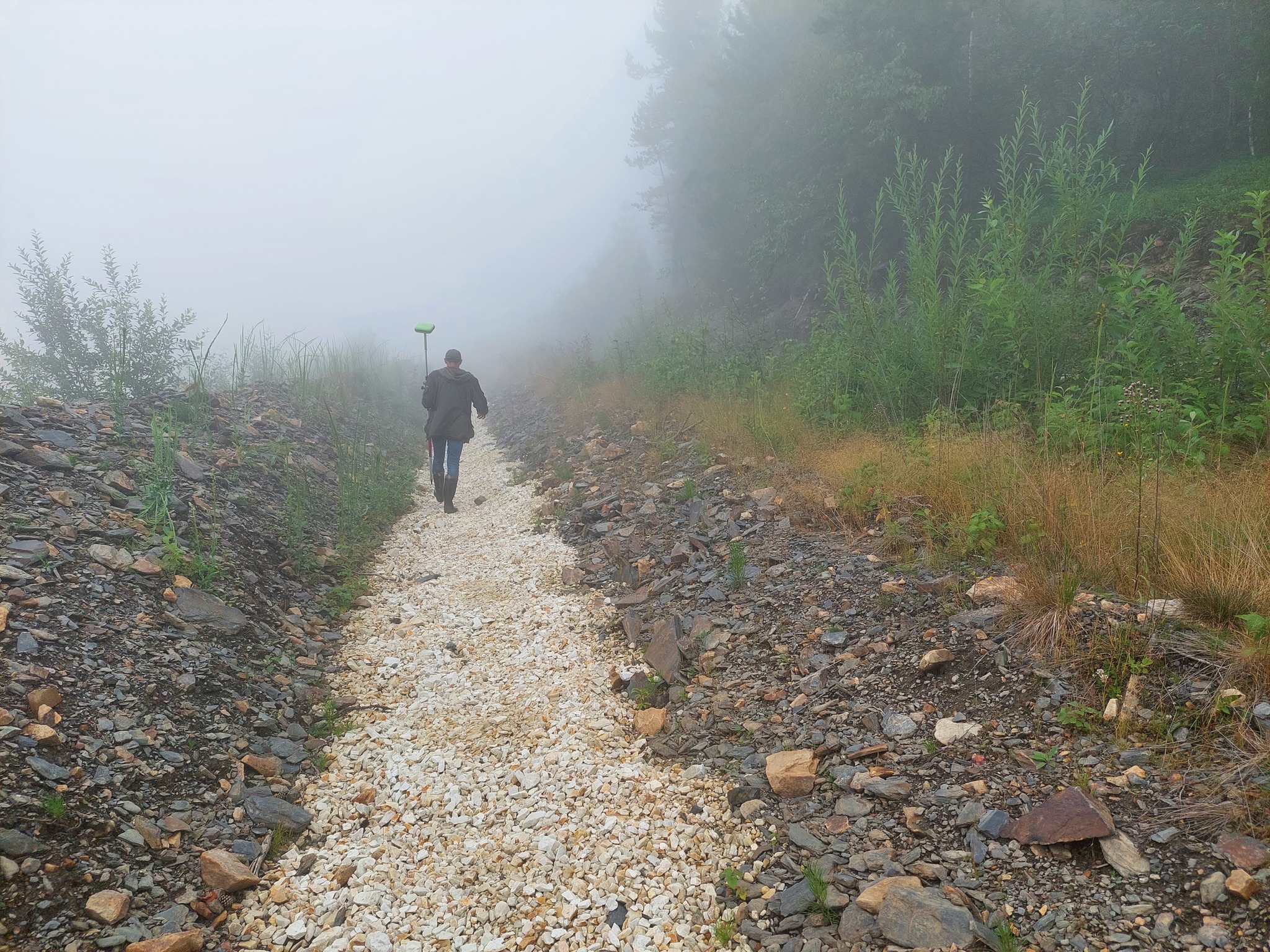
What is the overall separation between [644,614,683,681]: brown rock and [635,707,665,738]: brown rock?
35 centimetres

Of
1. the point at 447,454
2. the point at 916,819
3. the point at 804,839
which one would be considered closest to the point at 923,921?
the point at 916,819

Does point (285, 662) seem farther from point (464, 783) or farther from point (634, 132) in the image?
point (634, 132)

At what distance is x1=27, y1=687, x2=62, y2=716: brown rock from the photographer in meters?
3.23

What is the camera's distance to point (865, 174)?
15.6 m

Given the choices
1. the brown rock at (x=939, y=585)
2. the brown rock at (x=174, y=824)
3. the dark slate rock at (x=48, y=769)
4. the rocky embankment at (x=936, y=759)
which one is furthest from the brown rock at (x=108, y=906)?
the brown rock at (x=939, y=585)

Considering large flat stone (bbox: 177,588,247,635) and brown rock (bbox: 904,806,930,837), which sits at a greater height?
large flat stone (bbox: 177,588,247,635)

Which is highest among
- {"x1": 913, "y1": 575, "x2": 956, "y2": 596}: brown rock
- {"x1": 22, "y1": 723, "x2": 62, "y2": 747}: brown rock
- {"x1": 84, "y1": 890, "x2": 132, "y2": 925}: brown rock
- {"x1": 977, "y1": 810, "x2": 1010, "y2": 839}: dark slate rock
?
{"x1": 22, "y1": 723, "x2": 62, "y2": 747}: brown rock

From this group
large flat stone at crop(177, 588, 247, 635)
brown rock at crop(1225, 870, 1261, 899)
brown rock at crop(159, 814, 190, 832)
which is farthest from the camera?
large flat stone at crop(177, 588, 247, 635)

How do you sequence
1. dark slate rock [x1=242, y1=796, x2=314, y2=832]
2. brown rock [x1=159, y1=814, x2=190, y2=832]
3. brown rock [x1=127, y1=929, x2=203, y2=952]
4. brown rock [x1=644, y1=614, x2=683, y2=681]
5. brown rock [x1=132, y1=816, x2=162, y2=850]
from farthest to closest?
1. brown rock [x1=644, y1=614, x2=683, y2=681]
2. dark slate rock [x1=242, y1=796, x2=314, y2=832]
3. brown rock [x1=159, y1=814, x2=190, y2=832]
4. brown rock [x1=132, y1=816, x2=162, y2=850]
5. brown rock [x1=127, y1=929, x2=203, y2=952]

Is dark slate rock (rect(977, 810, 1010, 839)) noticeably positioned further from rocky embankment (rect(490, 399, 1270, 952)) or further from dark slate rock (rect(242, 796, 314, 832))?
dark slate rock (rect(242, 796, 314, 832))

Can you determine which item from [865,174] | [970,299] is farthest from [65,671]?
[865,174]

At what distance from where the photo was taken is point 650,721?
156 inches

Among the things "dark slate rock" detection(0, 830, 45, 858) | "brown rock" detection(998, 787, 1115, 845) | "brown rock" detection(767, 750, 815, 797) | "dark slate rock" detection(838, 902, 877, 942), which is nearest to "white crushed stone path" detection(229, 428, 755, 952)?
"brown rock" detection(767, 750, 815, 797)

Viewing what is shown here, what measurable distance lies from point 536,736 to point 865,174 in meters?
15.8
